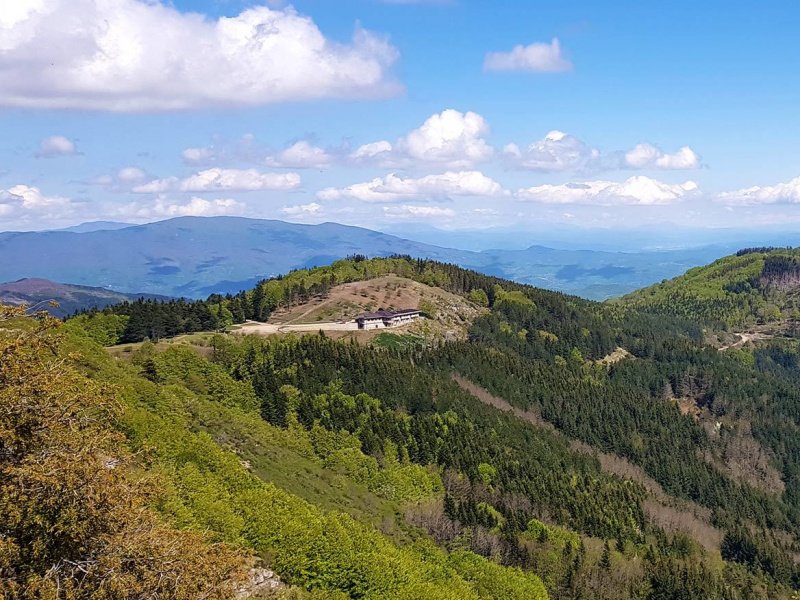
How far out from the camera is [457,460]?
95.7 metres

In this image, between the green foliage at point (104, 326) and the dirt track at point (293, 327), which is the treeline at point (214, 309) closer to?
the green foliage at point (104, 326)

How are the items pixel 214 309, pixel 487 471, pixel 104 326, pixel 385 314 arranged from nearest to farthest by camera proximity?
pixel 487 471 < pixel 104 326 < pixel 214 309 < pixel 385 314

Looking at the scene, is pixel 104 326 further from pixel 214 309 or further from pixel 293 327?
pixel 293 327

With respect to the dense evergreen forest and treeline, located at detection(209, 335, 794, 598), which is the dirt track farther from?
treeline, located at detection(209, 335, 794, 598)

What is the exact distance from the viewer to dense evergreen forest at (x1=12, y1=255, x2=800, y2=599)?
48125 millimetres

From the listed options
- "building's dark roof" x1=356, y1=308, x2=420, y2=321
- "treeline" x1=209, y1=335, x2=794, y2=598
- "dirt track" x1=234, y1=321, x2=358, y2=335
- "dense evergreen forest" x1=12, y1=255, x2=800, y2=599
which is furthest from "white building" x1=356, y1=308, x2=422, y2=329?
"treeline" x1=209, y1=335, x2=794, y2=598

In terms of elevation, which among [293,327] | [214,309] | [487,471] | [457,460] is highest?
[214,309]

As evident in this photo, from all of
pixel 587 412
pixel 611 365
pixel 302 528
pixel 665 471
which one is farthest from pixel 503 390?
pixel 302 528

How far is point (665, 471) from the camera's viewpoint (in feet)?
444

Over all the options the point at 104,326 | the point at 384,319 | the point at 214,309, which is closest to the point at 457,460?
the point at 384,319

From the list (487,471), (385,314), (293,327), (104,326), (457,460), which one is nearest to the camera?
(457,460)

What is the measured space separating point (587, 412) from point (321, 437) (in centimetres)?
8142

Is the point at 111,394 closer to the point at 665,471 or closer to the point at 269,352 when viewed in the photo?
the point at 269,352

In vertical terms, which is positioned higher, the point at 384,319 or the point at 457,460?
the point at 384,319
